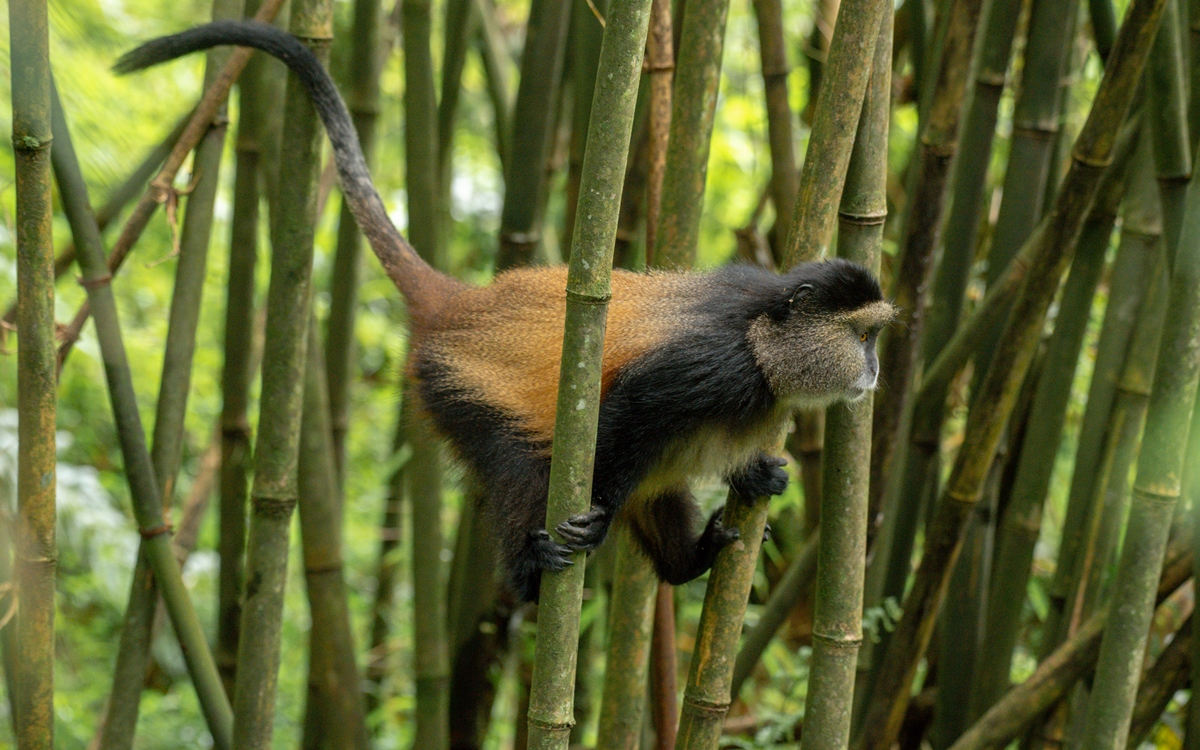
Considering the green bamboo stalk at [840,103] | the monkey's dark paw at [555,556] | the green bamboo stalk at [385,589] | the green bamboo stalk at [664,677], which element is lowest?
the green bamboo stalk at [385,589]

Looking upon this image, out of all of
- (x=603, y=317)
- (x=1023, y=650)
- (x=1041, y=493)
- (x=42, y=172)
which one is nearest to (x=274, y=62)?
(x=42, y=172)

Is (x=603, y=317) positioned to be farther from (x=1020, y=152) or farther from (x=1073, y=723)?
(x=1073, y=723)

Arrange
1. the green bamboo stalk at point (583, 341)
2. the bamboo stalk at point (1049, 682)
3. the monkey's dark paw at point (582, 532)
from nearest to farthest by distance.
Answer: the green bamboo stalk at point (583, 341) < the monkey's dark paw at point (582, 532) < the bamboo stalk at point (1049, 682)

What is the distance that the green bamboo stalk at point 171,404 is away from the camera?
249cm

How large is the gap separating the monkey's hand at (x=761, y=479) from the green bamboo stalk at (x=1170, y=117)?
990 millimetres

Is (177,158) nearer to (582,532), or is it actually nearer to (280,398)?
(280,398)

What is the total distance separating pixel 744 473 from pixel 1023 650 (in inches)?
117

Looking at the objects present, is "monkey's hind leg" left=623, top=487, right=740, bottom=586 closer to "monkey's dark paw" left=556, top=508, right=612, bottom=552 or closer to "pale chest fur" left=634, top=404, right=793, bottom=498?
"pale chest fur" left=634, top=404, right=793, bottom=498

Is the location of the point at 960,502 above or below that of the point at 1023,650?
above

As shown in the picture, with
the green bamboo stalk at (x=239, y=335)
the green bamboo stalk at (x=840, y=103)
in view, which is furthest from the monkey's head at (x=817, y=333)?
the green bamboo stalk at (x=239, y=335)

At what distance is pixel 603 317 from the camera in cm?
156

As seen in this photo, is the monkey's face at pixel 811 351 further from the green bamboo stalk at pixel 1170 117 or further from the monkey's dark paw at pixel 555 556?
the monkey's dark paw at pixel 555 556

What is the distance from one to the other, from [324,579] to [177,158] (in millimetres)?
1232

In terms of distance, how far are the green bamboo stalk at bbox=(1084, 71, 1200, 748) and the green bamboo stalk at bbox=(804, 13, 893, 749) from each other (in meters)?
0.54
